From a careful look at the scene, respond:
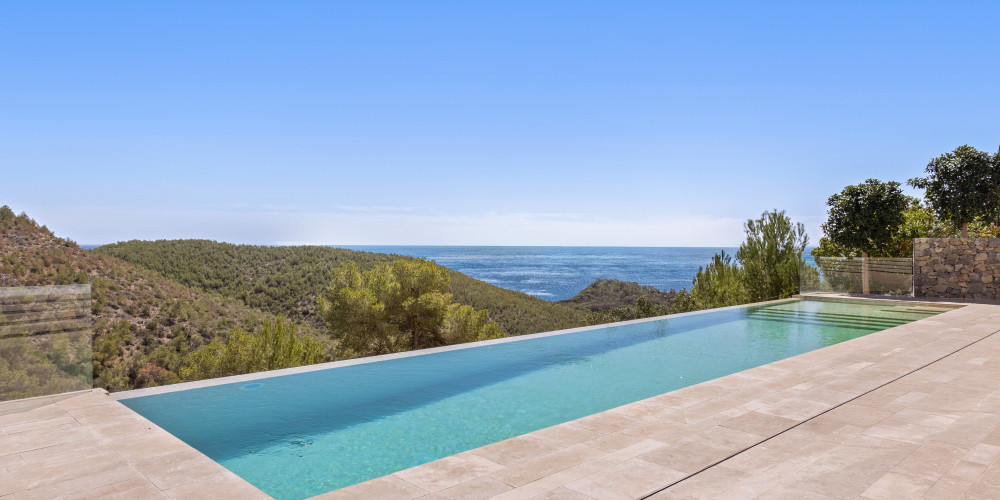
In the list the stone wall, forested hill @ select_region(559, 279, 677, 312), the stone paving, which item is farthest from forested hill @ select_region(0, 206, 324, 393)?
forested hill @ select_region(559, 279, 677, 312)

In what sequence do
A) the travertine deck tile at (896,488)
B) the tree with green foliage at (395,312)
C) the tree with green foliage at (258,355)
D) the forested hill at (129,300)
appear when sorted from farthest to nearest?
the forested hill at (129,300) < the tree with green foliage at (395,312) < the tree with green foliage at (258,355) < the travertine deck tile at (896,488)

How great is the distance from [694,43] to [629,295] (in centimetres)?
3140

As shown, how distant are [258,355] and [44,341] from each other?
16.0ft

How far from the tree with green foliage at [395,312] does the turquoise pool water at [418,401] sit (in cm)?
322

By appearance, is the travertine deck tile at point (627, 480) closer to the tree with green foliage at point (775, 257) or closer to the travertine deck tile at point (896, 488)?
the travertine deck tile at point (896, 488)

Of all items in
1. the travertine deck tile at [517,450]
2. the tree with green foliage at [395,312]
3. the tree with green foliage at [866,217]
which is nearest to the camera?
the travertine deck tile at [517,450]

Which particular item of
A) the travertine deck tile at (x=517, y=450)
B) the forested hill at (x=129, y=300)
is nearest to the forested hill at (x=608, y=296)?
the forested hill at (x=129, y=300)

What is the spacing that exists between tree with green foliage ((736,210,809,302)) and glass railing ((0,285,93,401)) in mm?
13590

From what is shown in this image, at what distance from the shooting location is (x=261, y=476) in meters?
3.52

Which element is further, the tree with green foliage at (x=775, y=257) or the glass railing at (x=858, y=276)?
the tree with green foliage at (x=775, y=257)

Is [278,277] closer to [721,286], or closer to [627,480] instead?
[721,286]

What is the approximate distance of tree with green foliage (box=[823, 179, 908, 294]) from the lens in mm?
12633

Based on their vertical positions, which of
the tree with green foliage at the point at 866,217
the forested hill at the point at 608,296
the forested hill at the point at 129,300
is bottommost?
the forested hill at the point at 608,296

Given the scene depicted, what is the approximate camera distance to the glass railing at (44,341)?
392cm
